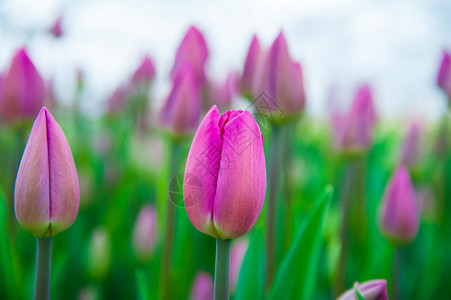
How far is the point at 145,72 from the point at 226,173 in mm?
1122

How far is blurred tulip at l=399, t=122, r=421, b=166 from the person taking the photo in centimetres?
117

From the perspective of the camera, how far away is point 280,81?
1.93ft

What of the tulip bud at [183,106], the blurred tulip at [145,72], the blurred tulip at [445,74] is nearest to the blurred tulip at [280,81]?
the tulip bud at [183,106]

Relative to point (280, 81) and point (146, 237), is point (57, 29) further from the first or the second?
point (280, 81)

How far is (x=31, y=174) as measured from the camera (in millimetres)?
345

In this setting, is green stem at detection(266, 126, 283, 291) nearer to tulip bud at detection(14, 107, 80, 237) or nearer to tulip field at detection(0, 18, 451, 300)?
tulip field at detection(0, 18, 451, 300)

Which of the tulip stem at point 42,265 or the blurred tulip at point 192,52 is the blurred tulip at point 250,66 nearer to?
the blurred tulip at point 192,52

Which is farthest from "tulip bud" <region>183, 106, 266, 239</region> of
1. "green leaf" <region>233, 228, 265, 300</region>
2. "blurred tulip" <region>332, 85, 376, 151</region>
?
"blurred tulip" <region>332, 85, 376, 151</region>

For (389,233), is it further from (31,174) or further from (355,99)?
(31,174)

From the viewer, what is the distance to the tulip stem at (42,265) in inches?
14.7

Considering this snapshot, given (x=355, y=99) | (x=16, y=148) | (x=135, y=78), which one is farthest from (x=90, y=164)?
(x=355, y=99)

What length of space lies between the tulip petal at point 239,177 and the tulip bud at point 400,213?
0.38 meters

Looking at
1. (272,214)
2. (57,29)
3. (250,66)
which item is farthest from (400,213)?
(57,29)

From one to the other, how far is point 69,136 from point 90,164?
21.1 inches
